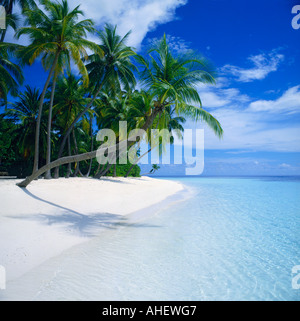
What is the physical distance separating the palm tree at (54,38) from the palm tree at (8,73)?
709 mm

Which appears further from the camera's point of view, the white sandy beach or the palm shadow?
the palm shadow

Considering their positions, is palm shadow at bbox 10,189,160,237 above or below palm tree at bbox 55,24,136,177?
below

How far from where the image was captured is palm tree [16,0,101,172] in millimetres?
9578

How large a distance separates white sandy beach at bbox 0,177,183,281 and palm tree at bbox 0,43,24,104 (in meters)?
6.35

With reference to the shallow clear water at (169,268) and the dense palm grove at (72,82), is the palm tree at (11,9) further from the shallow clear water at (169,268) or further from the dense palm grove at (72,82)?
the shallow clear water at (169,268)

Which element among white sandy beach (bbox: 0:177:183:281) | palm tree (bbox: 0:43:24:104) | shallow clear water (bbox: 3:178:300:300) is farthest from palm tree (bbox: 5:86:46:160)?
shallow clear water (bbox: 3:178:300:300)

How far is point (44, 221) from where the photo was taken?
16.8 ft

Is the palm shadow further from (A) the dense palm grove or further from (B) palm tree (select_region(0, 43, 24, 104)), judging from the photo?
(B) palm tree (select_region(0, 43, 24, 104))

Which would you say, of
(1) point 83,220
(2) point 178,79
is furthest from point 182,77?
(1) point 83,220

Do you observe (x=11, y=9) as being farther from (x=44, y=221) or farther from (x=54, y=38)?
(x=44, y=221)

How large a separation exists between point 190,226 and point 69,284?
13.0 ft
